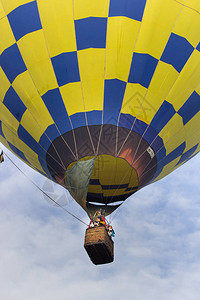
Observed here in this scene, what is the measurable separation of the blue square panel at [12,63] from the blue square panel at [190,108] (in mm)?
3384

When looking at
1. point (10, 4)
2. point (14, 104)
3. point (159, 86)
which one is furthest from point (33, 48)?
point (159, 86)

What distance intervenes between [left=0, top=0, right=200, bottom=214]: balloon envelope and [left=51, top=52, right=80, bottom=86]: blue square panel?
0.02 metres

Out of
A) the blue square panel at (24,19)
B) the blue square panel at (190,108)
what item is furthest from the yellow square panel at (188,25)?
the blue square panel at (24,19)

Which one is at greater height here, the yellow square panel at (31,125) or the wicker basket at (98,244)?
the yellow square panel at (31,125)

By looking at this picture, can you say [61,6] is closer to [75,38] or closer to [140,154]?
[75,38]

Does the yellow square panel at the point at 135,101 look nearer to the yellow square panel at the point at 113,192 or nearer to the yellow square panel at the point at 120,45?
the yellow square panel at the point at 120,45

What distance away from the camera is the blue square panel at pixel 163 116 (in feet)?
23.9

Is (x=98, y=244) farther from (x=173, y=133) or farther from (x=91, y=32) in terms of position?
(x=91, y=32)

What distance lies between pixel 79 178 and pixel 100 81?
2.06 metres

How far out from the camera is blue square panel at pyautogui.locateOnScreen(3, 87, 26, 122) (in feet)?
24.5

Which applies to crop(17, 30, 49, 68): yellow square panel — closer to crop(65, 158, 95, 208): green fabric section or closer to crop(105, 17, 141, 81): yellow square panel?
crop(105, 17, 141, 81): yellow square panel

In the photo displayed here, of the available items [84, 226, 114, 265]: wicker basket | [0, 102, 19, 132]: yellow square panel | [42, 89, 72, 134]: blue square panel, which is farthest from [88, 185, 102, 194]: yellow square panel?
[0, 102, 19, 132]: yellow square panel

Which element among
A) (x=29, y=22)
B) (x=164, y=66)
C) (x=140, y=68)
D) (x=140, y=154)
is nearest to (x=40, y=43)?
(x=29, y=22)

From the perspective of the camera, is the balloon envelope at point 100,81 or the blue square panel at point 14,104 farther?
the blue square panel at point 14,104
